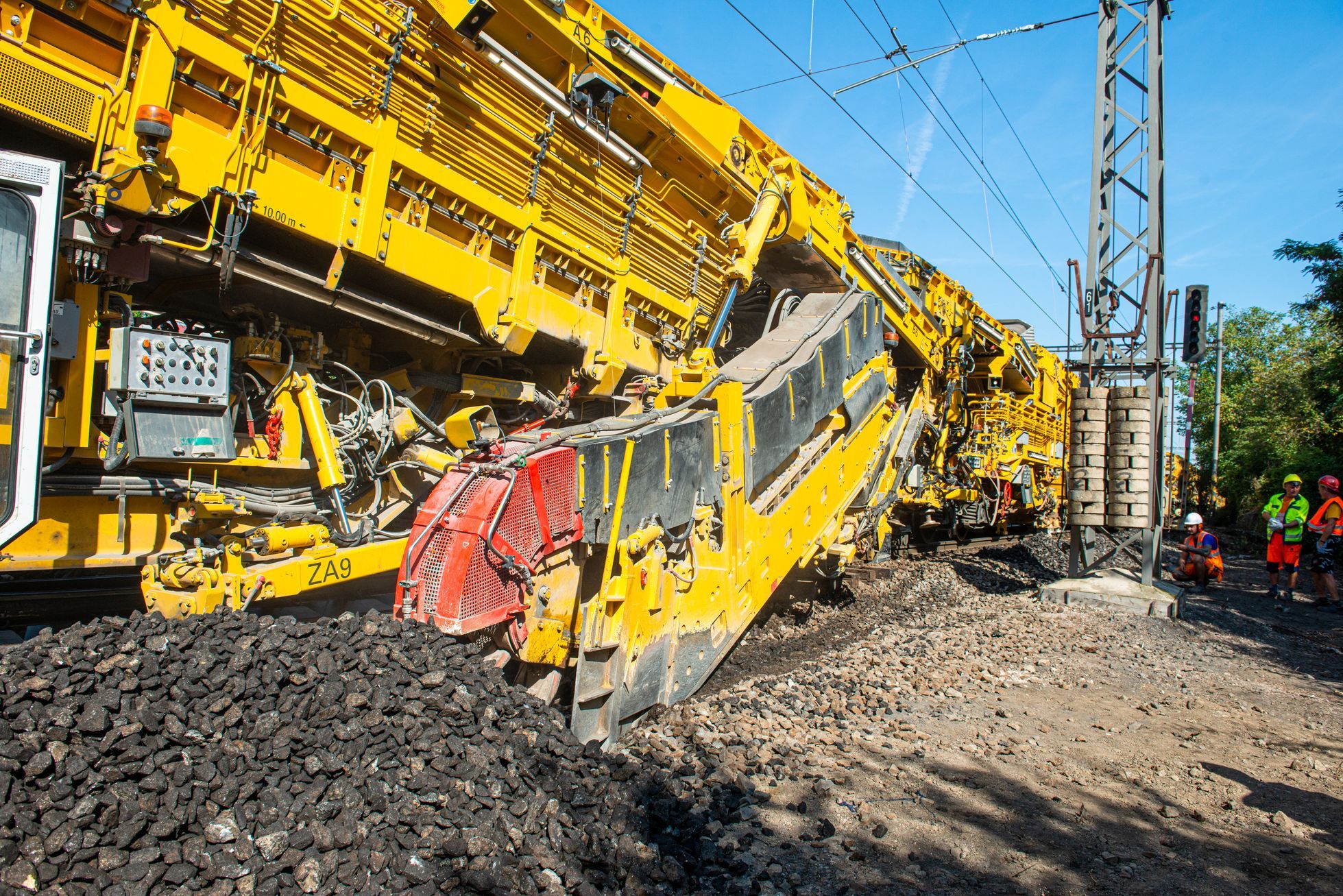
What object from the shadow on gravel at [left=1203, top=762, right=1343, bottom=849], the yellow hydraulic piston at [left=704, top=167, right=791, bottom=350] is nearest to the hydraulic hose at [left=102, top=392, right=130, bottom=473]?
the yellow hydraulic piston at [left=704, top=167, right=791, bottom=350]

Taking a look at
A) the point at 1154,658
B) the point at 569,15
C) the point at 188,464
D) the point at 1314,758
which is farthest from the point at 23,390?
the point at 1154,658

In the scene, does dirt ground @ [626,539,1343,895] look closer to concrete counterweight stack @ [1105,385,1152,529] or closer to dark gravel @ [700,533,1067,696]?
dark gravel @ [700,533,1067,696]

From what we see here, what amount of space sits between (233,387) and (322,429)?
469 millimetres

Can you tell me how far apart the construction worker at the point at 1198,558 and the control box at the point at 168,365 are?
1228 centimetres

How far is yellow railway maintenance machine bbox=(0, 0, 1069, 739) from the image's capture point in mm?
3227

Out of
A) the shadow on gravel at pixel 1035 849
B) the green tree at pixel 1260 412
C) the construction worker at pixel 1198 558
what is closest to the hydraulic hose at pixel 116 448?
the shadow on gravel at pixel 1035 849

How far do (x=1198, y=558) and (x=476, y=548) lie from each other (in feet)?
39.0

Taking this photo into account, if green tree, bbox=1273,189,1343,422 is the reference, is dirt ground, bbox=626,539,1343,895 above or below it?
below

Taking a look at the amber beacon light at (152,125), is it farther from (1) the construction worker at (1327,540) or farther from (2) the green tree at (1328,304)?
(2) the green tree at (1328,304)

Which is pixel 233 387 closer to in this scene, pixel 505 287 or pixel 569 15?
pixel 505 287

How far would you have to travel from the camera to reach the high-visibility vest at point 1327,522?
9.73m

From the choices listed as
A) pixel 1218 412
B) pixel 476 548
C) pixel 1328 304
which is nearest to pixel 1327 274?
pixel 1328 304

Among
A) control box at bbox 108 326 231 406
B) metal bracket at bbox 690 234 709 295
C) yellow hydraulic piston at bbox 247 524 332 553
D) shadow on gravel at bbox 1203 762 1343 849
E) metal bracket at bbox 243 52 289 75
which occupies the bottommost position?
shadow on gravel at bbox 1203 762 1343 849

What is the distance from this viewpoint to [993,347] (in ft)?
35.1
